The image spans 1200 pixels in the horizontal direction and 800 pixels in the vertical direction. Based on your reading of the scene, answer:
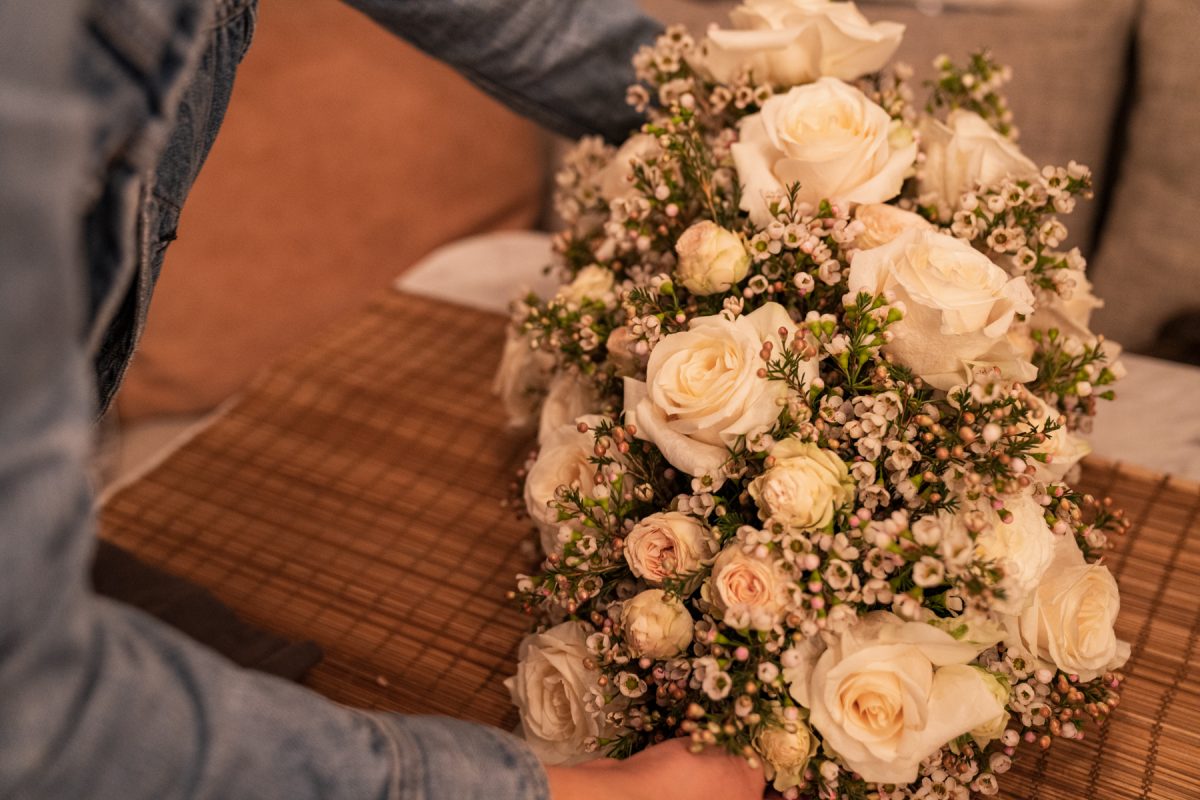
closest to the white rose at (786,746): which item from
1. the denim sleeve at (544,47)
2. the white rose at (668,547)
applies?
the white rose at (668,547)

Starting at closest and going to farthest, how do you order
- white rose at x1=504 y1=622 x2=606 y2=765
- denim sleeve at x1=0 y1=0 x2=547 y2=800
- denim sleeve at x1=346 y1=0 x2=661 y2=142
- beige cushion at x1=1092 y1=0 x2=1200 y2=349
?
denim sleeve at x1=0 y1=0 x2=547 y2=800 → white rose at x1=504 y1=622 x2=606 y2=765 → denim sleeve at x1=346 y1=0 x2=661 y2=142 → beige cushion at x1=1092 y1=0 x2=1200 y2=349

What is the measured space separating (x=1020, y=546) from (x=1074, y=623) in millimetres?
77

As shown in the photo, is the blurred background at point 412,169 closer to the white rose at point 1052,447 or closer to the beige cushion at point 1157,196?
the beige cushion at point 1157,196

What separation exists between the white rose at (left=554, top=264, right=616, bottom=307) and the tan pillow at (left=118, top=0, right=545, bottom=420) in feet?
1.91

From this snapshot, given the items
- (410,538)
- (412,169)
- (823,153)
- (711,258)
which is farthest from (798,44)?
(412,169)

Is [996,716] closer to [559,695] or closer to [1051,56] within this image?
[559,695]

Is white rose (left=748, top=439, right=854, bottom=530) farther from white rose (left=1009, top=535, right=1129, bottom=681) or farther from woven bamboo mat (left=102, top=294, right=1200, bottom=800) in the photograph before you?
woven bamboo mat (left=102, top=294, right=1200, bottom=800)

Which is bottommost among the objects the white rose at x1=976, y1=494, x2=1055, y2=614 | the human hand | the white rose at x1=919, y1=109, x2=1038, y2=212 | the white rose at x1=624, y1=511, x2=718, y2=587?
the human hand

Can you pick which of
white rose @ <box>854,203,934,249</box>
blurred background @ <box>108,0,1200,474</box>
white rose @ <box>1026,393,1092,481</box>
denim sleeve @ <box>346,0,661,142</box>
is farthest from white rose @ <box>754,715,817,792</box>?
blurred background @ <box>108,0,1200,474</box>

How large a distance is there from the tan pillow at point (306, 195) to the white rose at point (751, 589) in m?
0.91

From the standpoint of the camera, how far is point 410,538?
96cm

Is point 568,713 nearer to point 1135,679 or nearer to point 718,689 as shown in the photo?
point 718,689

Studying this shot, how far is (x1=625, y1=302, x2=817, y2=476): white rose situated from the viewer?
1.99 feet

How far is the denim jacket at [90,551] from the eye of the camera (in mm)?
357
